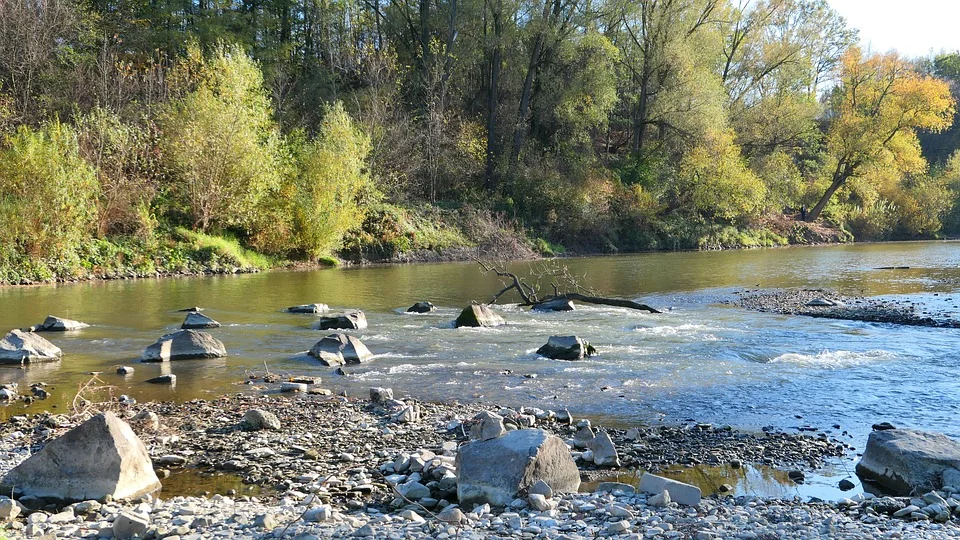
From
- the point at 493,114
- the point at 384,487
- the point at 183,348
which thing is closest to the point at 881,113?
the point at 493,114

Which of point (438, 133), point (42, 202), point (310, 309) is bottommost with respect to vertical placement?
point (310, 309)

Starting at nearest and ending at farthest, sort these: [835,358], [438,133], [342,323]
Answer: [835,358] → [342,323] → [438,133]

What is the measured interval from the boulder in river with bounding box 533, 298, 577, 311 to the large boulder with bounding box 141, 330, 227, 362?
10.4m

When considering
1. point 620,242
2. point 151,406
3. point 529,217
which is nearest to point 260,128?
point 529,217

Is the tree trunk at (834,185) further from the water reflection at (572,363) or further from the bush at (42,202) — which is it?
the bush at (42,202)

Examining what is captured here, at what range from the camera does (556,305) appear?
72.8 feet

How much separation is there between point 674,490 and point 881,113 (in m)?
59.9

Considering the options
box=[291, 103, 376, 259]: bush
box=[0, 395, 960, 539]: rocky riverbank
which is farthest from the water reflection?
box=[291, 103, 376, 259]: bush

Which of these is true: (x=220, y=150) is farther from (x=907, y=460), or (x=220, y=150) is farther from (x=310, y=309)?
(x=907, y=460)

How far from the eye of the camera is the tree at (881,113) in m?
55.7

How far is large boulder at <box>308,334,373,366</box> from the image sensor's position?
13.8 meters

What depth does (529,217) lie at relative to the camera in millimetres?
49562

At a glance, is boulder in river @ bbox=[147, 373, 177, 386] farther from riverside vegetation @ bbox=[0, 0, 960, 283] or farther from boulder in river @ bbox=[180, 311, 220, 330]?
riverside vegetation @ bbox=[0, 0, 960, 283]

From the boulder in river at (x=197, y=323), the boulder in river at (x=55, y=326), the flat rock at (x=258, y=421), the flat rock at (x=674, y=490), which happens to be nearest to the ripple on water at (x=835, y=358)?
the flat rock at (x=674, y=490)
